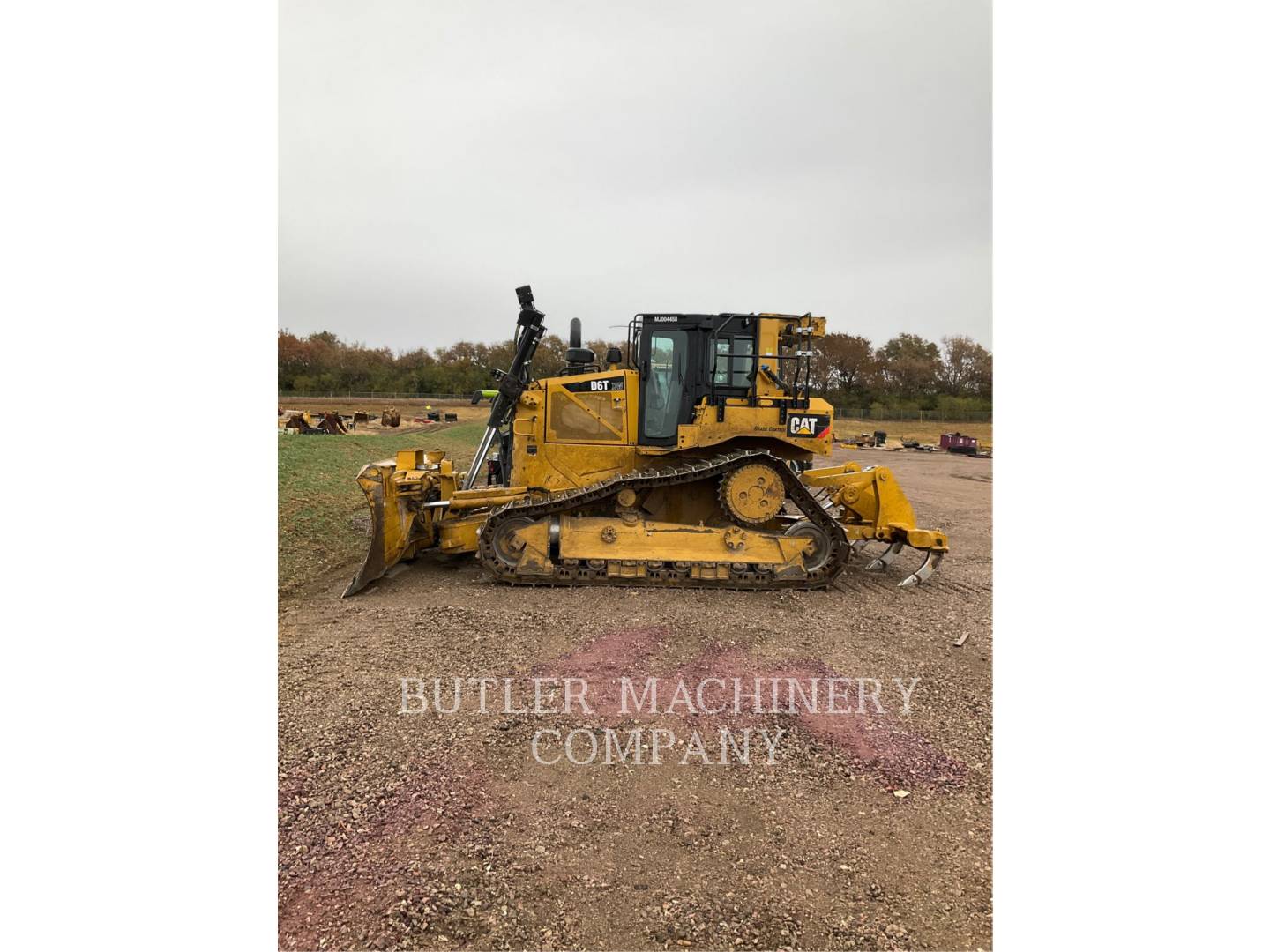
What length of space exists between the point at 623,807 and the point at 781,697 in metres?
1.46

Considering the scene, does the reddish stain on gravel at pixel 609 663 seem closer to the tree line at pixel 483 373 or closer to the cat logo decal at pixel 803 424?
the cat logo decal at pixel 803 424

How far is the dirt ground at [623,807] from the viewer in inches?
81.0

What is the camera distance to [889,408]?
33.5 metres

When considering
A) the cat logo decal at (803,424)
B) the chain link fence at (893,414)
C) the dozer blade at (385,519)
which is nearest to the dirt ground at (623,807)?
the dozer blade at (385,519)

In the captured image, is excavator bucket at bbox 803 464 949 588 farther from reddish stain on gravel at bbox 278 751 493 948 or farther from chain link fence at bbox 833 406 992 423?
chain link fence at bbox 833 406 992 423

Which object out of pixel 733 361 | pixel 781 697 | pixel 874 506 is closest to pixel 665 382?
pixel 733 361

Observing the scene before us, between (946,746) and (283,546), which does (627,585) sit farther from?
(283,546)

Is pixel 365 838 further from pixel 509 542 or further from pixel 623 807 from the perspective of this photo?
pixel 509 542

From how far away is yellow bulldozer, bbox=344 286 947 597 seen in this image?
241 inches

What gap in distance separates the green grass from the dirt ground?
2705 mm

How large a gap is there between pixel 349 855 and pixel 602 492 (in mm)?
4177

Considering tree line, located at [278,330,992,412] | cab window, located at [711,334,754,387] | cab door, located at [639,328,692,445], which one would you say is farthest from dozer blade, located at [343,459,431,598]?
tree line, located at [278,330,992,412]

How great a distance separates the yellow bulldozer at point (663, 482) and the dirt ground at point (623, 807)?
4.60 feet

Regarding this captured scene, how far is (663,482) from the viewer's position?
20.4ft
